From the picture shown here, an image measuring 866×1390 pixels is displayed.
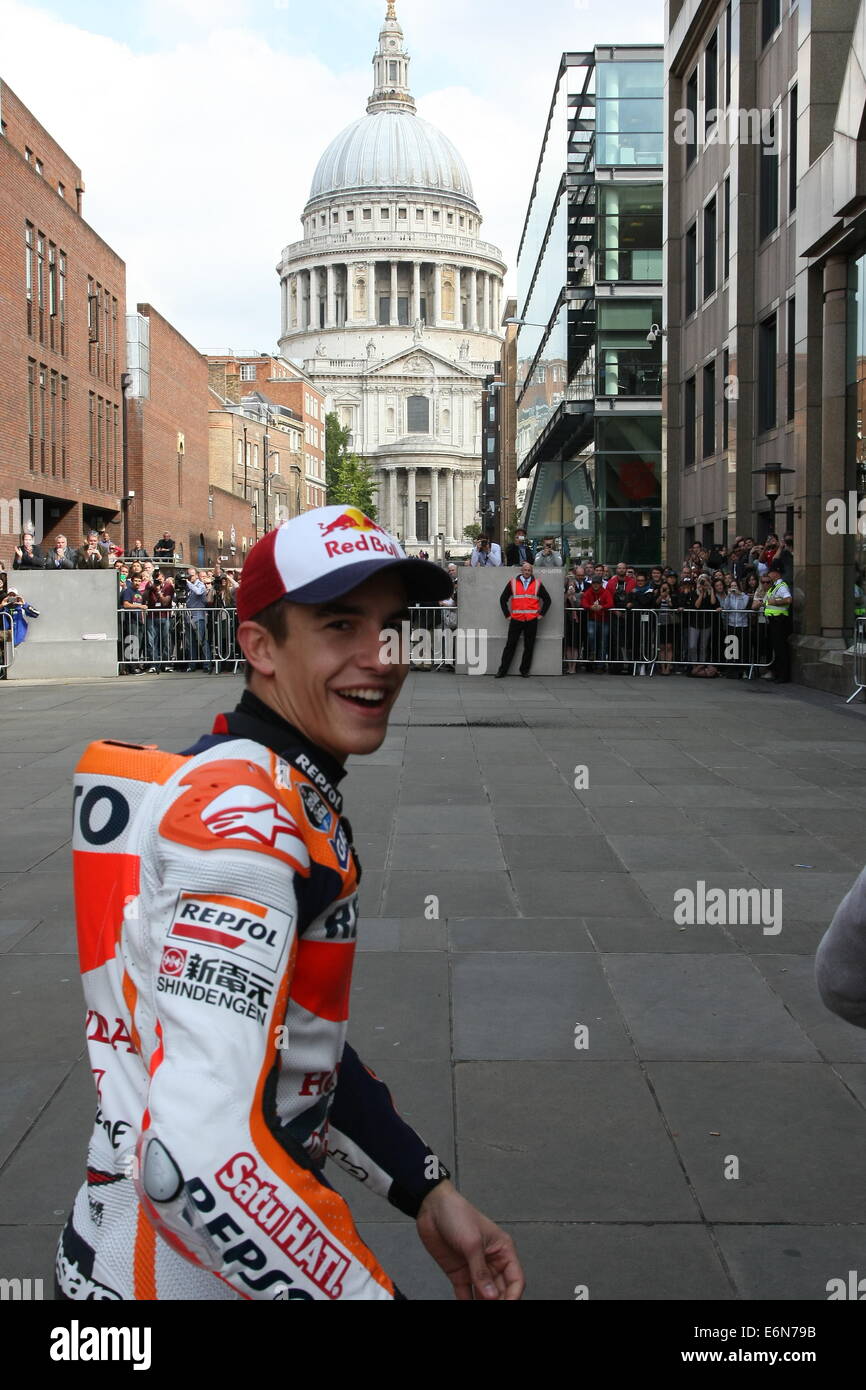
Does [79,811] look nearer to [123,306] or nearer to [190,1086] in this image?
[190,1086]

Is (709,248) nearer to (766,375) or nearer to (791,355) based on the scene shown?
(766,375)

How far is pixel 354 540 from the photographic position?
1695 mm

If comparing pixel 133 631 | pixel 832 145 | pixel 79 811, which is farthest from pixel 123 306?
pixel 79 811

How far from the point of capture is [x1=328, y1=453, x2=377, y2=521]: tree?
122 meters

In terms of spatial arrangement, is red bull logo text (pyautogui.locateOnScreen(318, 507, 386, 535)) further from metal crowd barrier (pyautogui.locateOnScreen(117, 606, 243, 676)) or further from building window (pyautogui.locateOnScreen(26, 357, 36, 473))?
building window (pyautogui.locateOnScreen(26, 357, 36, 473))

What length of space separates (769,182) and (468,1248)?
25.3 meters

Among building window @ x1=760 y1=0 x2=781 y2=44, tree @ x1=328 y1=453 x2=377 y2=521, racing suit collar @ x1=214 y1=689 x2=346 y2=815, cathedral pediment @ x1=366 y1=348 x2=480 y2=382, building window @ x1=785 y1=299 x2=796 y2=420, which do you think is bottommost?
racing suit collar @ x1=214 y1=689 x2=346 y2=815

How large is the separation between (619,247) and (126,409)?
760 inches

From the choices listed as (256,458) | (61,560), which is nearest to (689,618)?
(61,560)

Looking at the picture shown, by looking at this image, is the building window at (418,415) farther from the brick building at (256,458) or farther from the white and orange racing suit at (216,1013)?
the white and orange racing suit at (216,1013)

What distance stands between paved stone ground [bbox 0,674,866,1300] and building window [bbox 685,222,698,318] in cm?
2124

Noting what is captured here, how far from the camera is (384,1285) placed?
1.46 m

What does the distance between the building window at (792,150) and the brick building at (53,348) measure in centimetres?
1831

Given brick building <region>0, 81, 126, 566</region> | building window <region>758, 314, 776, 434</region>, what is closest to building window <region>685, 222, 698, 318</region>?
building window <region>758, 314, 776, 434</region>
